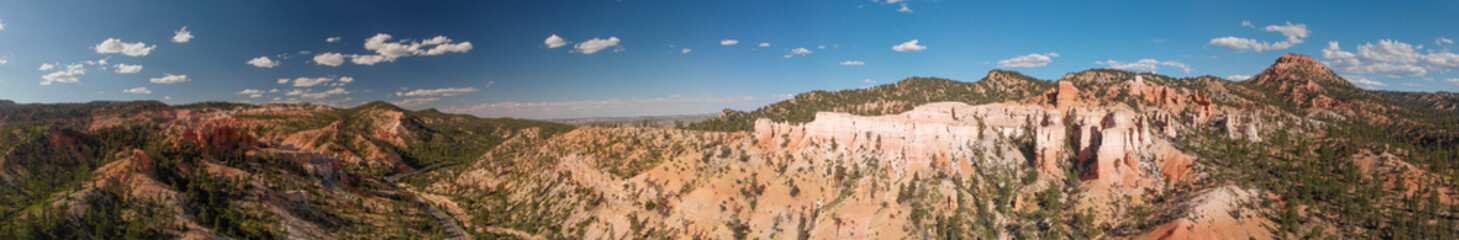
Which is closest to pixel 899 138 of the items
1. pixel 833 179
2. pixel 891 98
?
pixel 833 179

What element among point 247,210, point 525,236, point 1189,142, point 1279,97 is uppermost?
point 1279,97

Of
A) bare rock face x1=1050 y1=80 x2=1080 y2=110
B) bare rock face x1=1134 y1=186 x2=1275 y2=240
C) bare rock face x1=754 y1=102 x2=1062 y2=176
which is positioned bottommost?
bare rock face x1=1134 y1=186 x2=1275 y2=240

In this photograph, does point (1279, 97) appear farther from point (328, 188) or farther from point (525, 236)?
point (328, 188)

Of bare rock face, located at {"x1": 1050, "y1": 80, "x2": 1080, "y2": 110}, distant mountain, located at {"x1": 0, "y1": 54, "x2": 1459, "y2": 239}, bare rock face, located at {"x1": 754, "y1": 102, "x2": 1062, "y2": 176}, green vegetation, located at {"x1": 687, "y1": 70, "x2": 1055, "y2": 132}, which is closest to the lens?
distant mountain, located at {"x1": 0, "y1": 54, "x2": 1459, "y2": 239}

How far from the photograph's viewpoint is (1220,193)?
7050 cm

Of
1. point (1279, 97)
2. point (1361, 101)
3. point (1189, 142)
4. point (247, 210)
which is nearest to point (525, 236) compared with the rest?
point (247, 210)

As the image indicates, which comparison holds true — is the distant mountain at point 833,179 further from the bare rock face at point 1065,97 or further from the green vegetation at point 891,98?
the green vegetation at point 891,98

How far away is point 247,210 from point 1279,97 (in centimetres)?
18152

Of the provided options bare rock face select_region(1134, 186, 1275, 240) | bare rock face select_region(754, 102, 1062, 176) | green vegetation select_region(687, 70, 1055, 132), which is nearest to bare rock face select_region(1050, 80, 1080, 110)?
green vegetation select_region(687, 70, 1055, 132)

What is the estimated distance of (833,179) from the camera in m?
79.6

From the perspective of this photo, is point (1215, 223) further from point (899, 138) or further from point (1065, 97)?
point (1065, 97)

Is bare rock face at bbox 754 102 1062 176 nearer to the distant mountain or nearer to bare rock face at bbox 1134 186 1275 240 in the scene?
the distant mountain

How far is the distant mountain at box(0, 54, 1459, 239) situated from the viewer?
66188 mm

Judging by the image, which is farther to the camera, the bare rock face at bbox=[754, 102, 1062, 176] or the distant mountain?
the bare rock face at bbox=[754, 102, 1062, 176]
